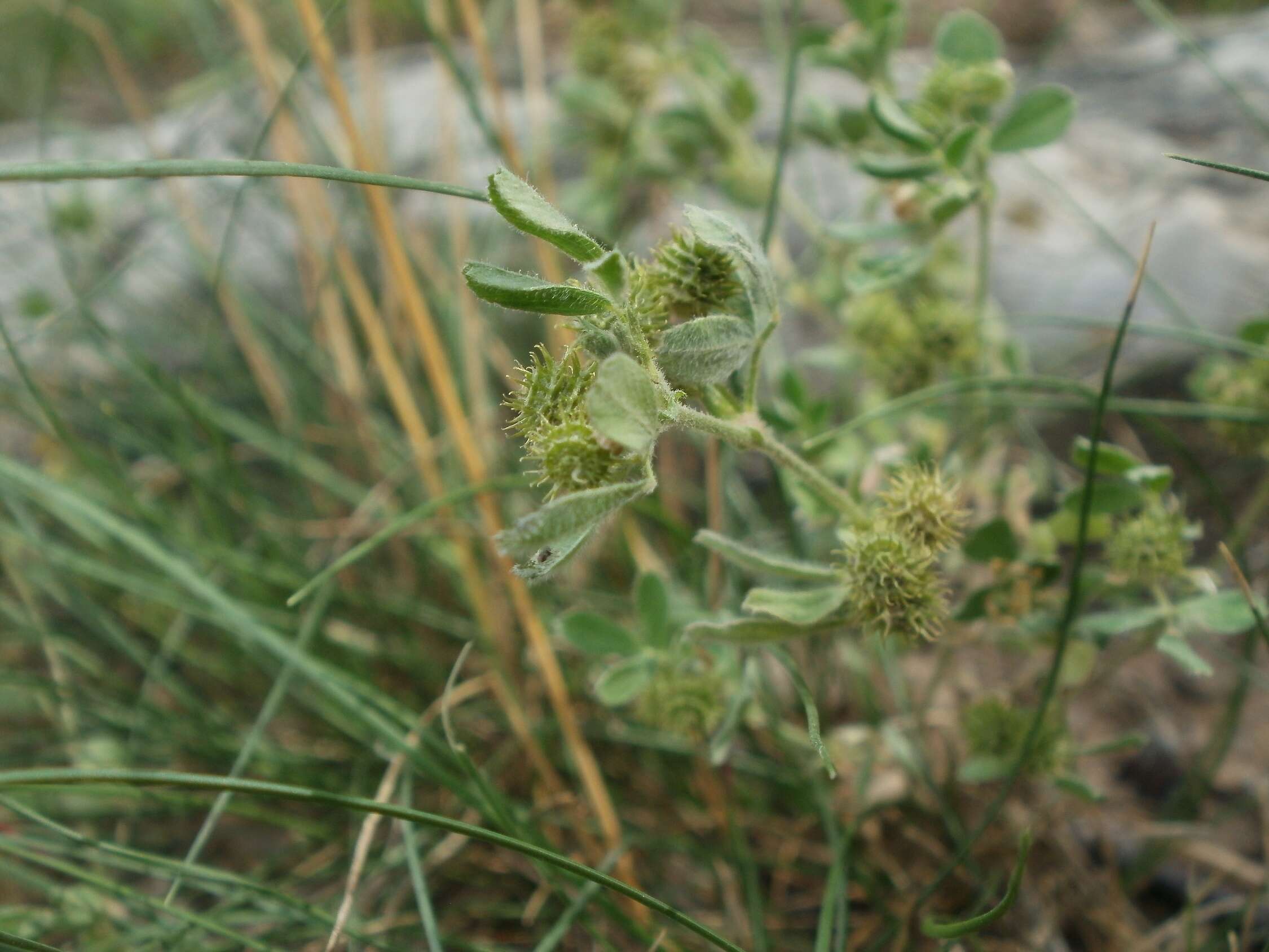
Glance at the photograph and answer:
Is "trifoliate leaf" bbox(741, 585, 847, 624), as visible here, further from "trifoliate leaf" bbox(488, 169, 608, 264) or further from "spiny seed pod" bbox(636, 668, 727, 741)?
"trifoliate leaf" bbox(488, 169, 608, 264)

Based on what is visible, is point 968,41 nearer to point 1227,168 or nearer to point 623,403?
point 1227,168

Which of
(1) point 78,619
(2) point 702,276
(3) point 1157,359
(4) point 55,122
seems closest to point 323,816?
(1) point 78,619

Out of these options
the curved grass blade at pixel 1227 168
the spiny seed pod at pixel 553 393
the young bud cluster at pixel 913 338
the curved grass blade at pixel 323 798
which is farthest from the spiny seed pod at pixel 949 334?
the curved grass blade at pixel 323 798

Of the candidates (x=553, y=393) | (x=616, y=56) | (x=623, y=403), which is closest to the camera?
(x=623, y=403)

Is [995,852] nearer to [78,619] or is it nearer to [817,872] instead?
[817,872]

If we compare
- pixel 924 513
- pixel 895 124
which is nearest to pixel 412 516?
pixel 924 513

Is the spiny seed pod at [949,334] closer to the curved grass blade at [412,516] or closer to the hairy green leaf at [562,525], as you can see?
the curved grass blade at [412,516]
